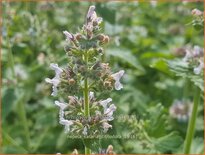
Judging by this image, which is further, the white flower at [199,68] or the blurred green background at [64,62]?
the blurred green background at [64,62]

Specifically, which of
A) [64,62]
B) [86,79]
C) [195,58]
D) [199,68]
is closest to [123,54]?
[64,62]

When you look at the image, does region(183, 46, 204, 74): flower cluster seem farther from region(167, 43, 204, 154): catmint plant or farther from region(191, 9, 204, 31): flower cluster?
region(191, 9, 204, 31): flower cluster

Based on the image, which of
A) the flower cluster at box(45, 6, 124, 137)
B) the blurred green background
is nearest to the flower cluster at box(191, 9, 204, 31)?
the blurred green background

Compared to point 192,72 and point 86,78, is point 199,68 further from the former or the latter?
point 86,78

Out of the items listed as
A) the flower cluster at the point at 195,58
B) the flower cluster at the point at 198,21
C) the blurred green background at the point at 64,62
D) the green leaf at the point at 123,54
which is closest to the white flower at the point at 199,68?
the flower cluster at the point at 195,58

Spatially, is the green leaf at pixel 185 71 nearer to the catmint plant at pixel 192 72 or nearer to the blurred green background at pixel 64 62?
the catmint plant at pixel 192 72

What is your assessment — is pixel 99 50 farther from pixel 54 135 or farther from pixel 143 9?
pixel 143 9
